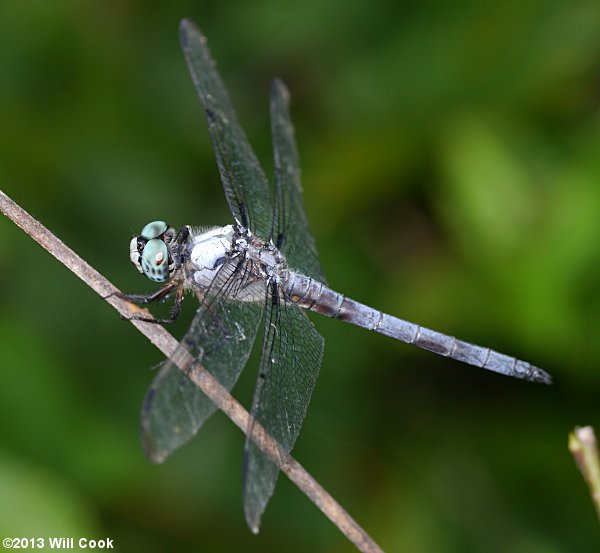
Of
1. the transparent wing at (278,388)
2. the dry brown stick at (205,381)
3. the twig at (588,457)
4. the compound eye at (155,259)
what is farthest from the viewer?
the compound eye at (155,259)

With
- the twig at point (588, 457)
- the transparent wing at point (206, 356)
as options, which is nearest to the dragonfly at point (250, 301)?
the transparent wing at point (206, 356)

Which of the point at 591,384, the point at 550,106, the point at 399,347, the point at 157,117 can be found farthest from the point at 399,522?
the point at 157,117

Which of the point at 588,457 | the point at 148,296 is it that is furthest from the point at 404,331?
the point at 588,457

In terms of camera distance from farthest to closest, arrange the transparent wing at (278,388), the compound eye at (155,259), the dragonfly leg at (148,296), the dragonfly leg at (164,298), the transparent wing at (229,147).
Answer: the transparent wing at (229,147) → the compound eye at (155,259) → the dragonfly leg at (164,298) → the dragonfly leg at (148,296) → the transparent wing at (278,388)

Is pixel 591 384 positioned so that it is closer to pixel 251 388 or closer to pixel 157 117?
pixel 251 388

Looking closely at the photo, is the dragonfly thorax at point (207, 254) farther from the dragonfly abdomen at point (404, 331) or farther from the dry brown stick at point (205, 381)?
the dry brown stick at point (205, 381)

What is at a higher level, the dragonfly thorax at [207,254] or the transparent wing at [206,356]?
the dragonfly thorax at [207,254]

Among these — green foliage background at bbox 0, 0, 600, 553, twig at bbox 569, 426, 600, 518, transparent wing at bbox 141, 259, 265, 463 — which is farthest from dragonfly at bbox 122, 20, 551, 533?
twig at bbox 569, 426, 600, 518

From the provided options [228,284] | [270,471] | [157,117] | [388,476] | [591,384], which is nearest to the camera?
[270,471]
